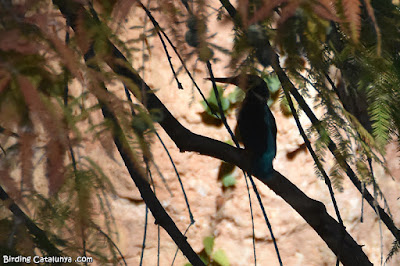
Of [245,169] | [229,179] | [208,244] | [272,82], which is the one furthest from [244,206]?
[245,169]

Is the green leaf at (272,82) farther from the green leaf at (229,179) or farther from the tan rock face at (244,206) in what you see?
the green leaf at (229,179)

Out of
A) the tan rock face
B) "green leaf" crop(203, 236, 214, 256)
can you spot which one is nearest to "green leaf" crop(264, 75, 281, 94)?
the tan rock face

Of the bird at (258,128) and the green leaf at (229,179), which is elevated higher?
the green leaf at (229,179)

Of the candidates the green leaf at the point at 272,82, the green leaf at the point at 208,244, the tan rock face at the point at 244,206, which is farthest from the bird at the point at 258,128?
the green leaf at the point at 208,244

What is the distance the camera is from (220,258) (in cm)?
264

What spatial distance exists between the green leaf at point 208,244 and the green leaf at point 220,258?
0.04 m

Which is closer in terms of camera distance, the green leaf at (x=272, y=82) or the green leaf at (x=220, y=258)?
the green leaf at (x=272, y=82)

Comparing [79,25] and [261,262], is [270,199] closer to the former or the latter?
[261,262]

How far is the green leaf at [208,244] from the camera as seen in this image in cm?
266

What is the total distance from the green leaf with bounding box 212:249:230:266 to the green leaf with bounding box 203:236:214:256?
4cm

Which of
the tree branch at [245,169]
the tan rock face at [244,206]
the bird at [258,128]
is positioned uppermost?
the tan rock face at [244,206]

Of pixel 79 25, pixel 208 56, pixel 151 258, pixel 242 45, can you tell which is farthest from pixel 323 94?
pixel 151 258

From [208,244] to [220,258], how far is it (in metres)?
0.12

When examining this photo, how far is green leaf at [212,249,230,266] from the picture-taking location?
2.63 meters
